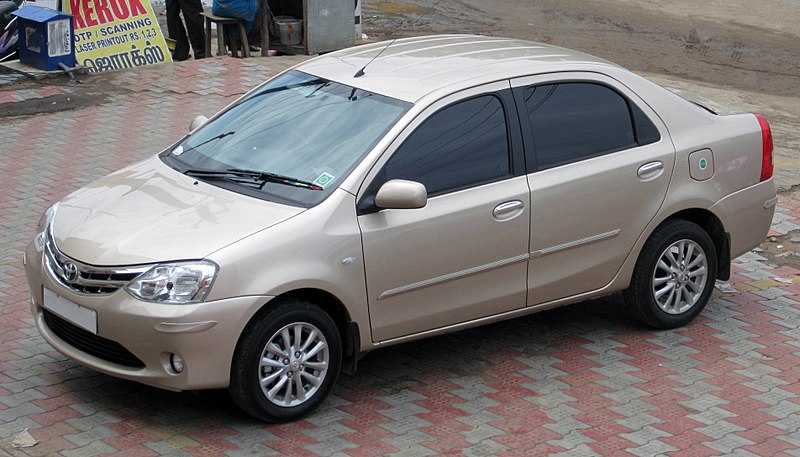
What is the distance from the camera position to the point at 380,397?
19.6ft

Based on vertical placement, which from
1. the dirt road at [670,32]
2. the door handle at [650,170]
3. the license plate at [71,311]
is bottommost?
the dirt road at [670,32]

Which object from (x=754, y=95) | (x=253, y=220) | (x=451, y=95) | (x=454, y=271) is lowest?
(x=754, y=95)

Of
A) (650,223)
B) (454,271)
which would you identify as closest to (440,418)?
(454,271)

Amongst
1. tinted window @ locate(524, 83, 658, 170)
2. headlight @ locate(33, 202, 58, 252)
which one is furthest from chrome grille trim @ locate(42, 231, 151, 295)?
tinted window @ locate(524, 83, 658, 170)

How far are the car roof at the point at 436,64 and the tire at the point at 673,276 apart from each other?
108cm

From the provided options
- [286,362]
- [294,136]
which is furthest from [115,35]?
[286,362]

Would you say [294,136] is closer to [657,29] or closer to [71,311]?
[71,311]

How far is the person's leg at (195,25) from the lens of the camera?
14.7 m

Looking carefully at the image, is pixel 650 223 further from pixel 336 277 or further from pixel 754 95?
pixel 754 95

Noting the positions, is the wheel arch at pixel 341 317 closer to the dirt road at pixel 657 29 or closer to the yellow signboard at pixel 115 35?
the yellow signboard at pixel 115 35

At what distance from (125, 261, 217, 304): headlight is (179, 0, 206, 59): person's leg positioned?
10.1m

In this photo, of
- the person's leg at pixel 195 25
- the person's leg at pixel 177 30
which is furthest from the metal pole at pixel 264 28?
the person's leg at pixel 177 30

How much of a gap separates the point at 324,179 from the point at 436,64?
1143 mm

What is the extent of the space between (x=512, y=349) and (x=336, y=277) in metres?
1.56
